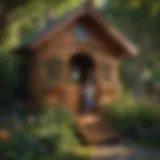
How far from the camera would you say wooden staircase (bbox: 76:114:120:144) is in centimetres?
1441

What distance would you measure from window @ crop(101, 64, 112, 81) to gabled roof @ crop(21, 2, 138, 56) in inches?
30.9

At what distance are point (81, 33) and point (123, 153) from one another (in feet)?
18.0

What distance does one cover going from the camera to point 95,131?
15.0m

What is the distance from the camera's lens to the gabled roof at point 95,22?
1573 centimetres

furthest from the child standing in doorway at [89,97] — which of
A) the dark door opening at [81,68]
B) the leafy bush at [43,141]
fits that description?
the leafy bush at [43,141]

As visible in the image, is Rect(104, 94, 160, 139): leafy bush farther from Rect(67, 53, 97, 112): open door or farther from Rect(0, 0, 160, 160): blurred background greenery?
Rect(67, 53, 97, 112): open door

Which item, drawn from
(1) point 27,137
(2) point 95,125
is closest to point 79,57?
(2) point 95,125

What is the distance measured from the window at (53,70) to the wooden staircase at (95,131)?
1561 millimetres

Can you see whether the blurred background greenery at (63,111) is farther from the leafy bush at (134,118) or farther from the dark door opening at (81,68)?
the dark door opening at (81,68)

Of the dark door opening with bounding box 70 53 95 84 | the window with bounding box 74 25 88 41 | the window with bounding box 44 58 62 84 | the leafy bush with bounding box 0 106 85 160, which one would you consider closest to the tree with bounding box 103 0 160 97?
the dark door opening with bounding box 70 53 95 84

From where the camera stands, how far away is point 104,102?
16922 mm

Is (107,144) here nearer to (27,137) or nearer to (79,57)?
(27,137)

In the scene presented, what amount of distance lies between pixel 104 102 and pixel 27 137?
21.1 ft

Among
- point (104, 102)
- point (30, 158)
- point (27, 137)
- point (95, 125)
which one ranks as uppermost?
point (104, 102)
